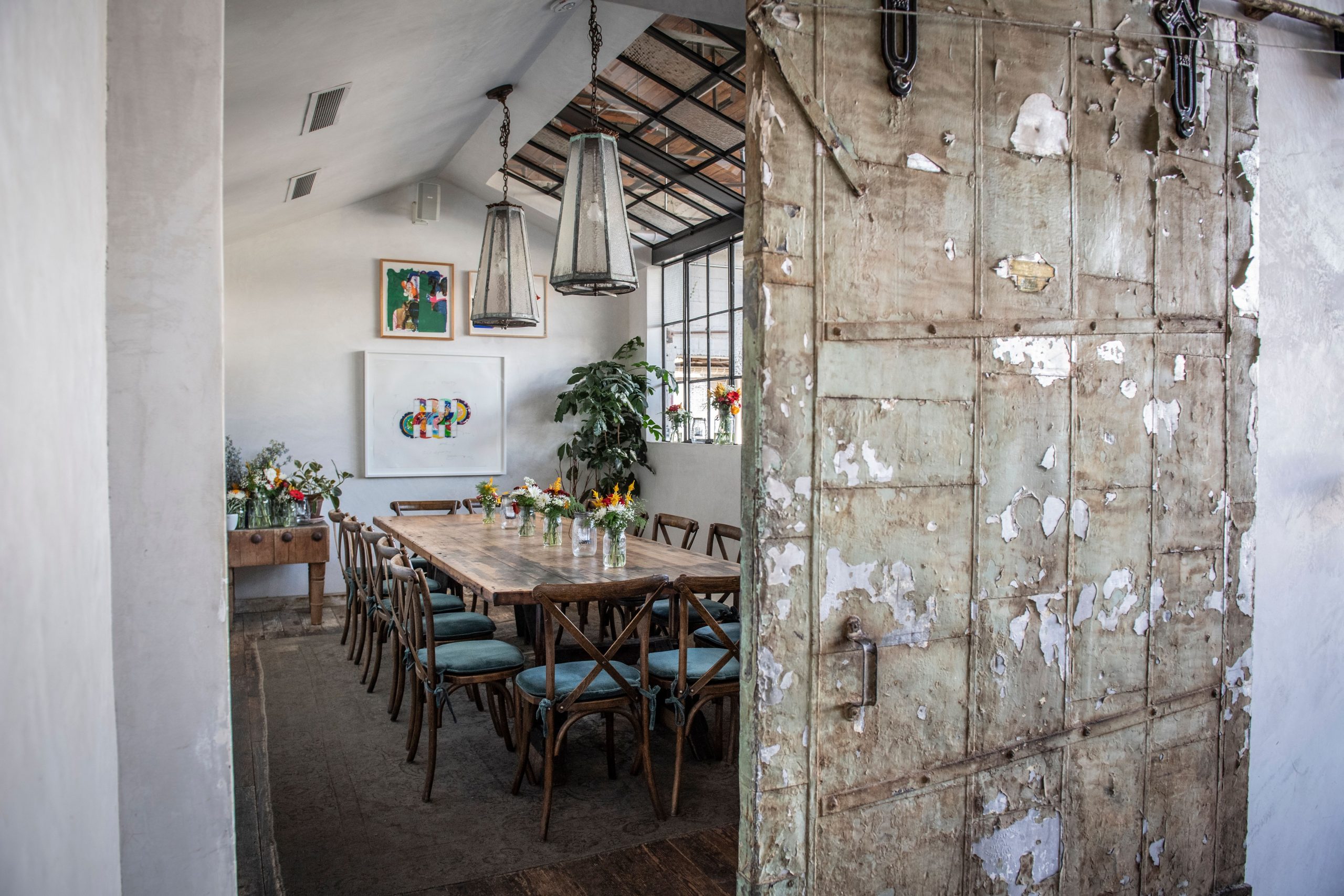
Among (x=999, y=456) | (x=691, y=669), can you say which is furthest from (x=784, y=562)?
(x=691, y=669)

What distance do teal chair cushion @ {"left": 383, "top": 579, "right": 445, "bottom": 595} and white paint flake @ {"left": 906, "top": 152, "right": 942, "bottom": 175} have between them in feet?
10.1

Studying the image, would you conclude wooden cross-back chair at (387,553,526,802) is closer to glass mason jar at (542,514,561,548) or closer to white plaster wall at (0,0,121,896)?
glass mason jar at (542,514,561,548)

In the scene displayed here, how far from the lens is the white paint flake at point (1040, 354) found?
205 centimetres

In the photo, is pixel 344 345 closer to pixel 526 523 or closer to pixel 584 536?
pixel 526 523

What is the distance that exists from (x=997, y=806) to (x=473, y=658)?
217cm

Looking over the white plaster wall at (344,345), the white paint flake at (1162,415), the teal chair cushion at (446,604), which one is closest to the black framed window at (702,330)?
the white plaster wall at (344,345)

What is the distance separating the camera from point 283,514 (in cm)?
632

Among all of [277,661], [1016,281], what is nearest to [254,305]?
[277,661]

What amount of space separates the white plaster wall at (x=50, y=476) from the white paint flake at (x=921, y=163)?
4.95 feet

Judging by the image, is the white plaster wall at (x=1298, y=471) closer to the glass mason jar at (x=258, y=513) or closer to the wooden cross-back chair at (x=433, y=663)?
the wooden cross-back chair at (x=433, y=663)

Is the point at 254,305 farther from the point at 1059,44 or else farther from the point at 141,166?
the point at 1059,44

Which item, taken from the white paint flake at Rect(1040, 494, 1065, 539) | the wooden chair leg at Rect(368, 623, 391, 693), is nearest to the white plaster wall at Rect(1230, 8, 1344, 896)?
the white paint flake at Rect(1040, 494, 1065, 539)

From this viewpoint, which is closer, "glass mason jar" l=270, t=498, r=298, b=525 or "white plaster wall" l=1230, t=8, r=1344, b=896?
"white plaster wall" l=1230, t=8, r=1344, b=896

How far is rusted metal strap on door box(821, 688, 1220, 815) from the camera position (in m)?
1.91
